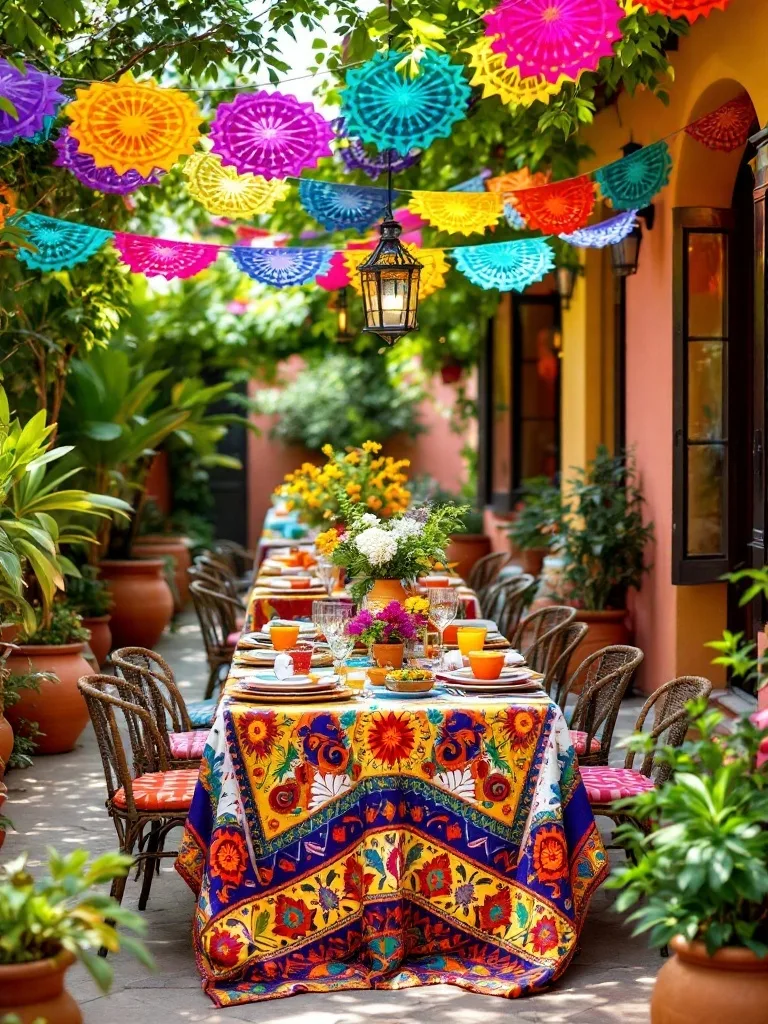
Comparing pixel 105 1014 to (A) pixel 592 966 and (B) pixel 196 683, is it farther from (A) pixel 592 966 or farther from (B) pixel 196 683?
(B) pixel 196 683

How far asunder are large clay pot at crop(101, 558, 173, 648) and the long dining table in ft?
21.0

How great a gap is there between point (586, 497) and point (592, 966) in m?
4.75

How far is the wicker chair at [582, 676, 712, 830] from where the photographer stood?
4520 mm

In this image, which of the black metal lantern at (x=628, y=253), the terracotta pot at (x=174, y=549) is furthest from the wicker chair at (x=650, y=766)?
the terracotta pot at (x=174, y=549)

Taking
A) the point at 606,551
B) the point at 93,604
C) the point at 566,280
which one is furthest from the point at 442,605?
the point at 566,280

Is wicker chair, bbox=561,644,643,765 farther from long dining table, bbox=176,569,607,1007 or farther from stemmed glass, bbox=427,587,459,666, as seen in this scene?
long dining table, bbox=176,569,607,1007

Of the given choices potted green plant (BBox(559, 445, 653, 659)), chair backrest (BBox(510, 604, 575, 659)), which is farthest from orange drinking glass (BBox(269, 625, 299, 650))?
potted green plant (BBox(559, 445, 653, 659))

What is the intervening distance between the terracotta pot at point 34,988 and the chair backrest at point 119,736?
1505mm

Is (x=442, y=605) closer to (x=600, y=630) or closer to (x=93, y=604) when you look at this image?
(x=600, y=630)

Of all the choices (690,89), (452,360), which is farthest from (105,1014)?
(452,360)

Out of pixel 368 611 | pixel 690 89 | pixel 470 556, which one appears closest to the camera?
pixel 368 611

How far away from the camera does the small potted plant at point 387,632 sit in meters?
4.83

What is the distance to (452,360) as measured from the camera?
→ 51.4ft

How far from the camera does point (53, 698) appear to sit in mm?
7297
